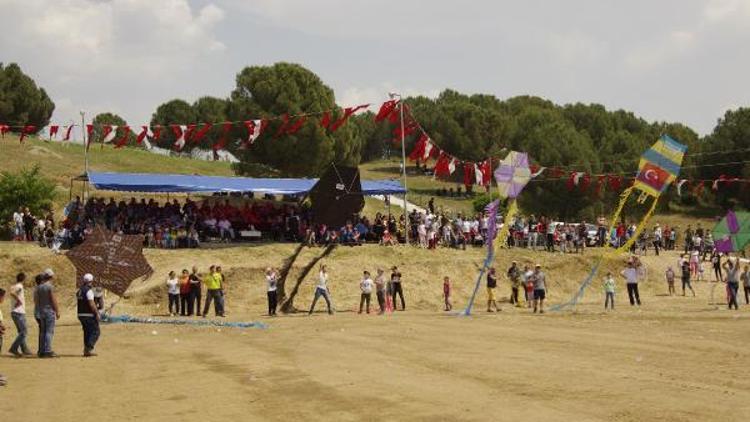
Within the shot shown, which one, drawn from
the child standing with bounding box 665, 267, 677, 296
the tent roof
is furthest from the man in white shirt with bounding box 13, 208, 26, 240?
the child standing with bounding box 665, 267, 677, 296

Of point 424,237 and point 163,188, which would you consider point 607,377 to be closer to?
point 424,237

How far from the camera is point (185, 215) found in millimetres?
34000

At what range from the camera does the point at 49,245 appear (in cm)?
3209

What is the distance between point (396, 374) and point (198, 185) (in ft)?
72.4

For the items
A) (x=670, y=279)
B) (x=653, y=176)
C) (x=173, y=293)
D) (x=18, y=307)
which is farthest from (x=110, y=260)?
(x=670, y=279)

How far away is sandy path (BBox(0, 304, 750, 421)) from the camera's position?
37.9 ft

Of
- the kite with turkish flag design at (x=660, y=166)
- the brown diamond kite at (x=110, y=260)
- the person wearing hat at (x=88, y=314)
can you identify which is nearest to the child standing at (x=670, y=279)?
the kite with turkish flag design at (x=660, y=166)

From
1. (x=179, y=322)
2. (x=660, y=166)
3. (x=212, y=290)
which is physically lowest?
(x=179, y=322)

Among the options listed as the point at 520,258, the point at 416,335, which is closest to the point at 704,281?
the point at 520,258

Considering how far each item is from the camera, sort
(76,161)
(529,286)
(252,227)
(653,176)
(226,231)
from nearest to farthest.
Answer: (653,176) < (529,286) < (226,231) < (252,227) < (76,161)

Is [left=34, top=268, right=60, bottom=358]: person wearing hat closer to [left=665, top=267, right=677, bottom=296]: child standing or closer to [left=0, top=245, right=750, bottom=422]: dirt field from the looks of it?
[left=0, top=245, right=750, bottom=422]: dirt field

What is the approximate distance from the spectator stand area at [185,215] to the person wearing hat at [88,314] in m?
14.9

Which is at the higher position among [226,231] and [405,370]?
[226,231]

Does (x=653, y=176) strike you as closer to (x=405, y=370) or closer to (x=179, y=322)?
(x=405, y=370)
